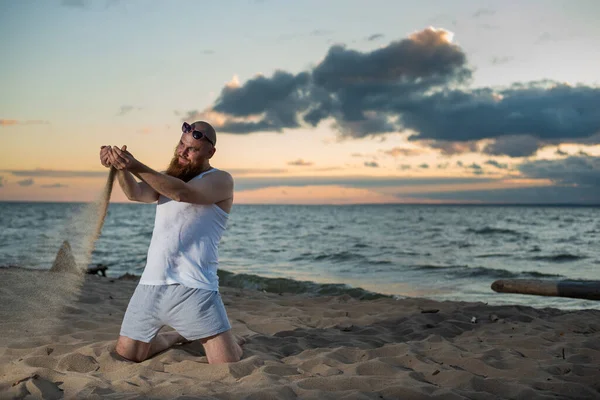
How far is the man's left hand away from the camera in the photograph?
4059 mm

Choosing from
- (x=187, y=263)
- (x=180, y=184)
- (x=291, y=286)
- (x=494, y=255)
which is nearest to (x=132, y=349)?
(x=187, y=263)

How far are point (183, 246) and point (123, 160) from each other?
878 mm

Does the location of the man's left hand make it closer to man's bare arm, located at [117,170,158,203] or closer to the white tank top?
man's bare arm, located at [117,170,158,203]

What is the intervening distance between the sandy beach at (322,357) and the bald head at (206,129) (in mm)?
1875

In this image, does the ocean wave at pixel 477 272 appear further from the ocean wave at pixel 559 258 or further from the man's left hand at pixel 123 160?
the man's left hand at pixel 123 160

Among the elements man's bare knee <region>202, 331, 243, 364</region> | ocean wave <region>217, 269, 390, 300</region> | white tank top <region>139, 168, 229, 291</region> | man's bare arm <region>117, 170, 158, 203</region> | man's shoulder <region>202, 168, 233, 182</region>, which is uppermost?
man's shoulder <region>202, 168, 233, 182</region>

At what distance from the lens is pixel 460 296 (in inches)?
473

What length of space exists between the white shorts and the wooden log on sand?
4031mm

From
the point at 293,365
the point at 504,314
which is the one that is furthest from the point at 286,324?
the point at 504,314

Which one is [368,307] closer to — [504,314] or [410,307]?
[410,307]

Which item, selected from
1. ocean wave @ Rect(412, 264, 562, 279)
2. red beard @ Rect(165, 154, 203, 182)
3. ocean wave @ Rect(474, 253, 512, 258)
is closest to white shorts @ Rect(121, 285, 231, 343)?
Answer: red beard @ Rect(165, 154, 203, 182)

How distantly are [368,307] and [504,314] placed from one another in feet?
6.23

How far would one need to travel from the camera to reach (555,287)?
6477mm

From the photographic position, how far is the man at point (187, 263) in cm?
446
